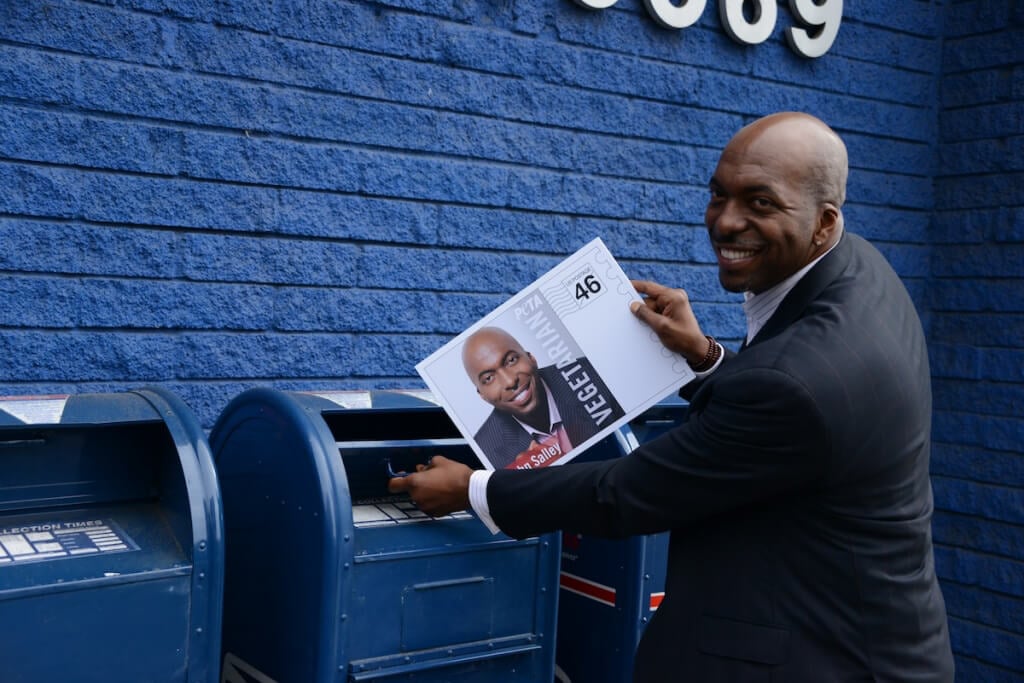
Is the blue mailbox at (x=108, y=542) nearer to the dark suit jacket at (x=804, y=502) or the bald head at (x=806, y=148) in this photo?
the dark suit jacket at (x=804, y=502)

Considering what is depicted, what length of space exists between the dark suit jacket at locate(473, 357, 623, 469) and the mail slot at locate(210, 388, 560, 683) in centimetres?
26

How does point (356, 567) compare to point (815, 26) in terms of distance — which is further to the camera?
point (815, 26)

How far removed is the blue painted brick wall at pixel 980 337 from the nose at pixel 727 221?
326 cm

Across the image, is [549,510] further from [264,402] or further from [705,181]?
[705,181]

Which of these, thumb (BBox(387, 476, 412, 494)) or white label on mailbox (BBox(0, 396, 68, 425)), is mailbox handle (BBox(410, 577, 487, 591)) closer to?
thumb (BBox(387, 476, 412, 494))

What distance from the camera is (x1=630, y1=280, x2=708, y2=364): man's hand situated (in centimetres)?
253

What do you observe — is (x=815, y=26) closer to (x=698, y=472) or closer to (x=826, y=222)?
(x=826, y=222)

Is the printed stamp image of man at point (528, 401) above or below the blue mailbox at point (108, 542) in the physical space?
above

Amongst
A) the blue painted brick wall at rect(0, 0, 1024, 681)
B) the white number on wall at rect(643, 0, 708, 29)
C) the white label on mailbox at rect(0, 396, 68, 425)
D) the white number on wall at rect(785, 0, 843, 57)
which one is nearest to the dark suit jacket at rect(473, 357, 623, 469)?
the white label on mailbox at rect(0, 396, 68, 425)

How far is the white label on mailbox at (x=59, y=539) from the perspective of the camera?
2.20 meters

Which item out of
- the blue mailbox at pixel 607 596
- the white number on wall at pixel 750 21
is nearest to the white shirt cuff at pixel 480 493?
the blue mailbox at pixel 607 596

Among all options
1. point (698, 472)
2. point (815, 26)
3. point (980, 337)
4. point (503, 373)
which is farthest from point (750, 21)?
point (698, 472)

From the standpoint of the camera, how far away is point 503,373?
8.25ft

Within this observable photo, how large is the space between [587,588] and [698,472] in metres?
1.18
